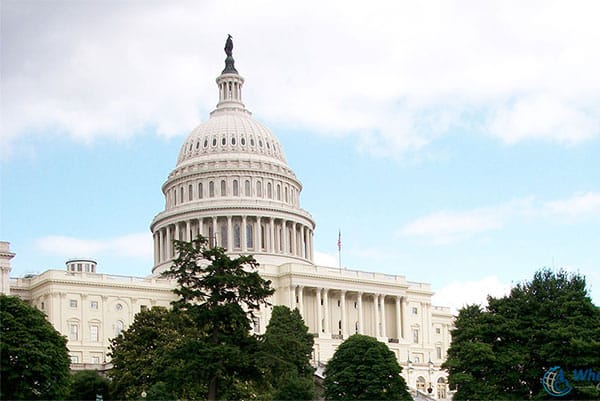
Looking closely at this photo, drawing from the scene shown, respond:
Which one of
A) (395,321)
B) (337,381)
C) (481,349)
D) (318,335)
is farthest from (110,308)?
(481,349)

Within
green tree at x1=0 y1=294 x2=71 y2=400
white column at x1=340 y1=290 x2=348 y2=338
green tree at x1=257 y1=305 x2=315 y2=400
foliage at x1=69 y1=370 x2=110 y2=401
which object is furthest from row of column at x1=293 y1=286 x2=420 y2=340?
green tree at x1=0 y1=294 x2=71 y2=400

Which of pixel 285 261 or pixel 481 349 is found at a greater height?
pixel 285 261

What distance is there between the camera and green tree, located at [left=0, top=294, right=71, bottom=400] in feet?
281

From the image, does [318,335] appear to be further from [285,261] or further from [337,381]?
[337,381]

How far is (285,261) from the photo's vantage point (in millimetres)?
182625

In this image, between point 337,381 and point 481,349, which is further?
point 337,381

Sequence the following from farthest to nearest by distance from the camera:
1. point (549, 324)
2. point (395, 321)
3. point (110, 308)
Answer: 1. point (395, 321)
2. point (110, 308)
3. point (549, 324)

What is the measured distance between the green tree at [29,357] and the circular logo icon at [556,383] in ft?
119

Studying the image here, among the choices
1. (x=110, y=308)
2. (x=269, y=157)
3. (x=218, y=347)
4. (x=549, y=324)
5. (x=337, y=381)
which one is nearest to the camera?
(x=218, y=347)

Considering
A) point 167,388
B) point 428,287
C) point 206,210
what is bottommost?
point 167,388

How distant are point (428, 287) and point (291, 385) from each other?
99.6 meters

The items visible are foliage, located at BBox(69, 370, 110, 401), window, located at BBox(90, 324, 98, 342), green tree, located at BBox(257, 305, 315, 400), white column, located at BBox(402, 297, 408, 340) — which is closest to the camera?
green tree, located at BBox(257, 305, 315, 400)

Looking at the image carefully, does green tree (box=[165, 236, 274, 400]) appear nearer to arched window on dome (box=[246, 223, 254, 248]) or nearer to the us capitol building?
the us capitol building

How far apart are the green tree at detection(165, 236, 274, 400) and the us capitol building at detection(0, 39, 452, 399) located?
2659 inches
